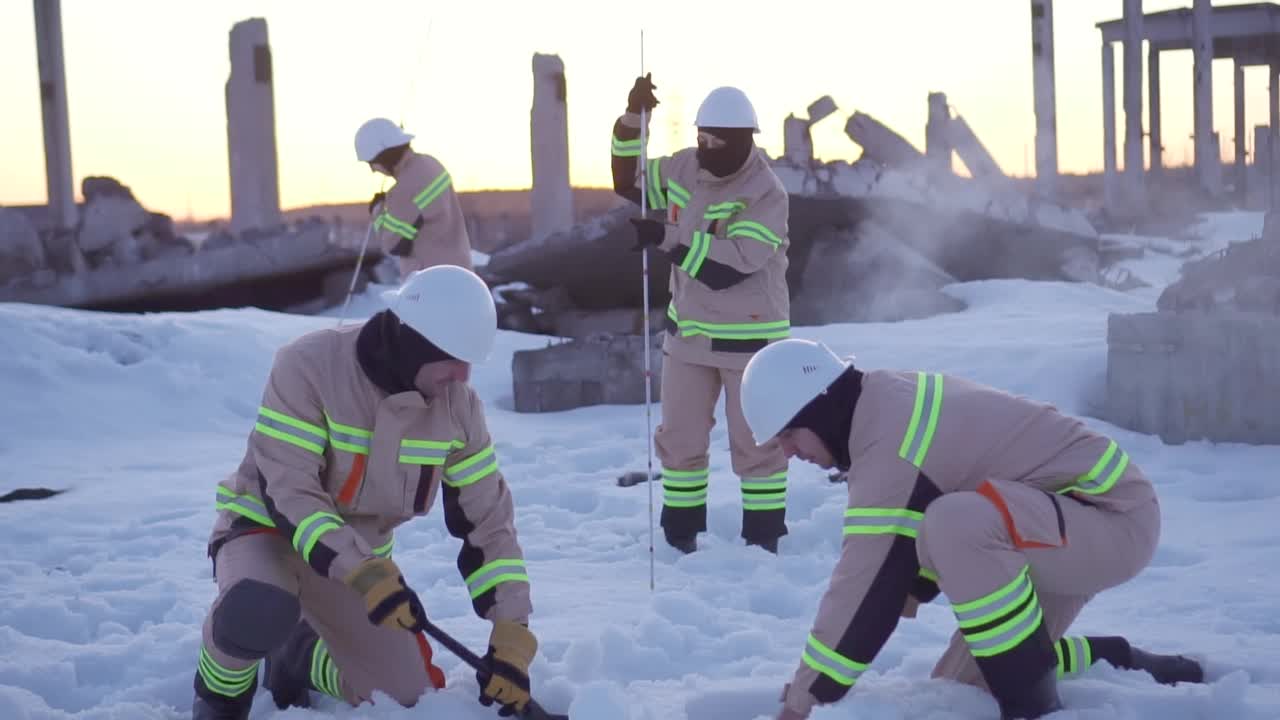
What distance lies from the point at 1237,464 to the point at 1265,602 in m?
2.13

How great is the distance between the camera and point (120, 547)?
543 cm

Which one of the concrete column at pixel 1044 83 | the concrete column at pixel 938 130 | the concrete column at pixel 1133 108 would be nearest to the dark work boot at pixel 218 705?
the concrete column at pixel 938 130

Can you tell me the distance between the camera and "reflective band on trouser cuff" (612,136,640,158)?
543 cm

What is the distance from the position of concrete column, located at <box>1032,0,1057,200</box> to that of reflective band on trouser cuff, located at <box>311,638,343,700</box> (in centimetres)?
1427

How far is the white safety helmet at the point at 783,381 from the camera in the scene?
3.13m

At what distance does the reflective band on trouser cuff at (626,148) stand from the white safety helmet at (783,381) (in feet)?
7.83

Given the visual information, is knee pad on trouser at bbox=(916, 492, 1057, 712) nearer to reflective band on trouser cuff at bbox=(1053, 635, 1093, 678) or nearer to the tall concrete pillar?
reflective band on trouser cuff at bbox=(1053, 635, 1093, 678)

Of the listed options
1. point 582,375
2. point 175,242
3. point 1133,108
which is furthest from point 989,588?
point 1133,108

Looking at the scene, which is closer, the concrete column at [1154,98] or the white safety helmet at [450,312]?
the white safety helmet at [450,312]

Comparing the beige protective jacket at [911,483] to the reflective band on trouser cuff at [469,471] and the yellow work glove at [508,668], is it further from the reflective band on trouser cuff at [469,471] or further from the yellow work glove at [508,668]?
the reflective band on trouser cuff at [469,471]

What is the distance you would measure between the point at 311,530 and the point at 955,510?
1.49m

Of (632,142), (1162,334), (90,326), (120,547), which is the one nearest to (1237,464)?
(1162,334)

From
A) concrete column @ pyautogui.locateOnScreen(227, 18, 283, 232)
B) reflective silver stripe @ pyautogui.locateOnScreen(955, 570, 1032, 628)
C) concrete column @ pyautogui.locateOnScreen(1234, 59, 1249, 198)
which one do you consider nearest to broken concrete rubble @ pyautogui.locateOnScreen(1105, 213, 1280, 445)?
reflective silver stripe @ pyautogui.locateOnScreen(955, 570, 1032, 628)

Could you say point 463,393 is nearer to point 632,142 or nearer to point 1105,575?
point 1105,575
